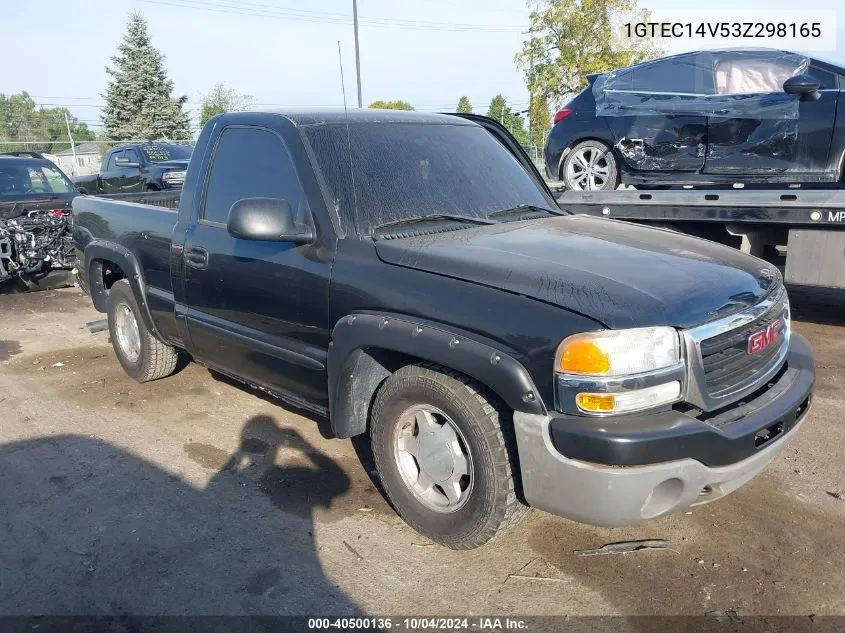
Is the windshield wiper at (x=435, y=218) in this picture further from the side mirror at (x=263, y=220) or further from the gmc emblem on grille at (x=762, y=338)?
the gmc emblem on grille at (x=762, y=338)

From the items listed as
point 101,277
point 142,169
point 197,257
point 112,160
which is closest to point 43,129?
point 112,160

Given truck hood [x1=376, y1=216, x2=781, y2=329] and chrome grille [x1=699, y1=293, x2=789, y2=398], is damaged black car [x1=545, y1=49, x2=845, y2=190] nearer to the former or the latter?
truck hood [x1=376, y1=216, x2=781, y2=329]

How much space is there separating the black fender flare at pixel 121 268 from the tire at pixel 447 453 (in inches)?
92.0

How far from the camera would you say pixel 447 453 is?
300 cm

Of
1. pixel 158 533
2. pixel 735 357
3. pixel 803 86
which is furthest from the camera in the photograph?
pixel 803 86

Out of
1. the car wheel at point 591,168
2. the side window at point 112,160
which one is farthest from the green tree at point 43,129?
the car wheel at point 591,168

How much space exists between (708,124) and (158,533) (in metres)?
5.99

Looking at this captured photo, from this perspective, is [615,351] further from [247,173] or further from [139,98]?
[139,98]

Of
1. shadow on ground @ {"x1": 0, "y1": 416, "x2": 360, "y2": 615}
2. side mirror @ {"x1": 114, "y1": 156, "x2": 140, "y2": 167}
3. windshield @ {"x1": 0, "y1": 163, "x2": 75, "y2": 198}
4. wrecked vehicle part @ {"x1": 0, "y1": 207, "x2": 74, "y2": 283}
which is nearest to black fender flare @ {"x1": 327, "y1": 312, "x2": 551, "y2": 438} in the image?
shadow on ground @ {"x1": 0, "y1": 416, "x2": 360, "y2": 615}

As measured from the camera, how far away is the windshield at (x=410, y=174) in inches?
134

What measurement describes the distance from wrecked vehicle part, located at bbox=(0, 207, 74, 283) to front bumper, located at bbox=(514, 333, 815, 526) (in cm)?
788

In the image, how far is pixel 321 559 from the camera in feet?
10.2

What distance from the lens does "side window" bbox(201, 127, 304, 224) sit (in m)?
3.58

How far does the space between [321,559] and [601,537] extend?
1.28 m
